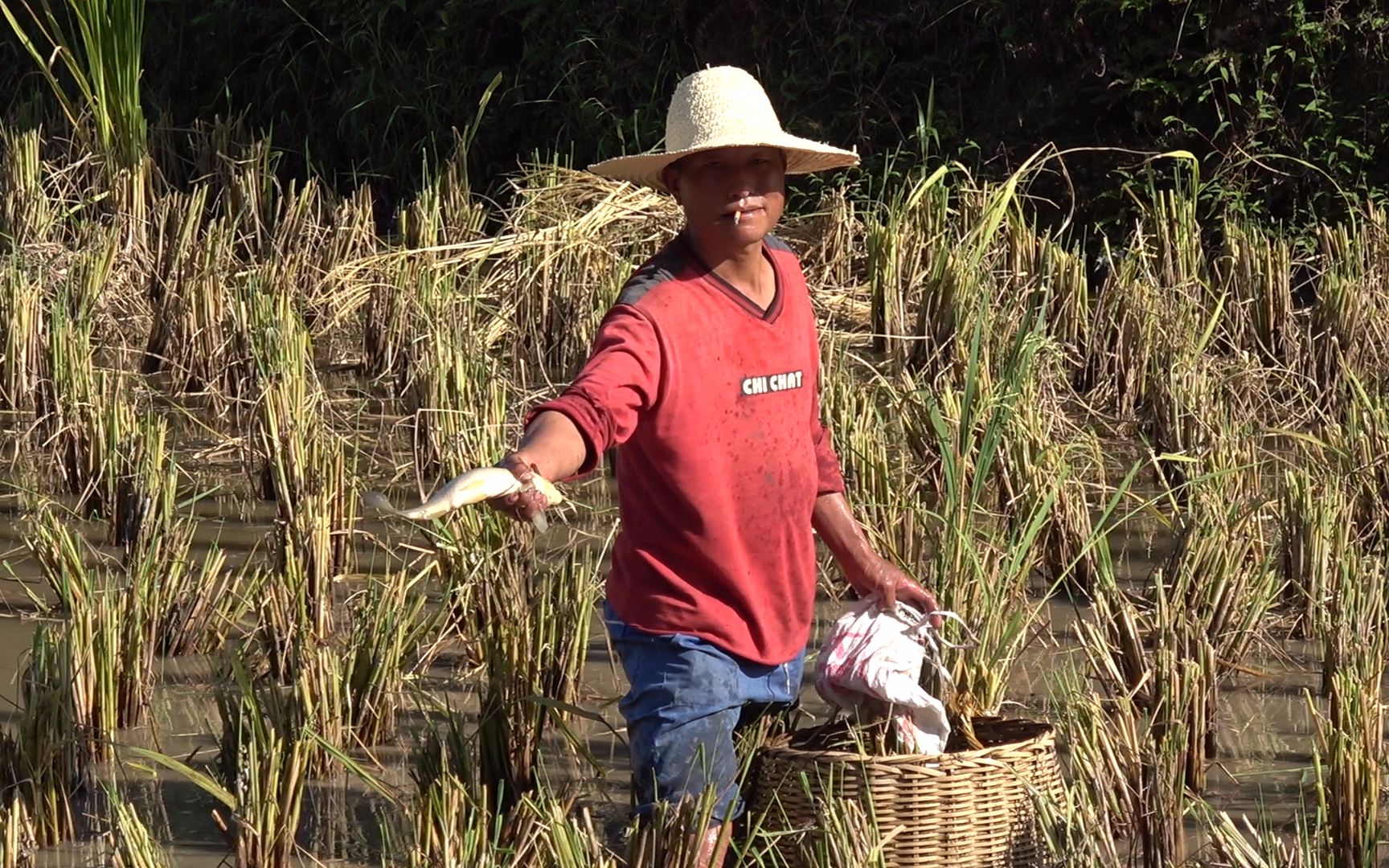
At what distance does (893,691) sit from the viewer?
2.91 metres

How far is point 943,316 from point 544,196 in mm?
1618

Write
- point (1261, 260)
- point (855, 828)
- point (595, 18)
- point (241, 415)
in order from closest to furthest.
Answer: point (855, 828) < point (241, 415) < point (1261, 260) < point (595, 18)

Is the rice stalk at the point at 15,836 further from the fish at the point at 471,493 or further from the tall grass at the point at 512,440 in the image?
the fish at the point at 471,493

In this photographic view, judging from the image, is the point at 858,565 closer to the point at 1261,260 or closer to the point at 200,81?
the point at 1261,260

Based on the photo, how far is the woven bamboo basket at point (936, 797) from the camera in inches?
111

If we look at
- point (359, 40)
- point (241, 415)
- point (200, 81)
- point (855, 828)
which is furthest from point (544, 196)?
point (855, 828)

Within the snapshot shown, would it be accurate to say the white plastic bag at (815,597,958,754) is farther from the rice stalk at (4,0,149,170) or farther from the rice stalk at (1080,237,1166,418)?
the rice stalk at (4,0,149,170)

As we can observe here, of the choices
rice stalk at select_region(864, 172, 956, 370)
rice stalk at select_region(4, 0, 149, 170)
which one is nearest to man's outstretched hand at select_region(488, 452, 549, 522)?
rice stalk at select_region(864, 172, 956, 370)

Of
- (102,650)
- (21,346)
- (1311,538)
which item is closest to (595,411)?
(102,650)

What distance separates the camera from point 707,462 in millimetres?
2842

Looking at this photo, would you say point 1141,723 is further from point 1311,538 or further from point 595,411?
point 595,411

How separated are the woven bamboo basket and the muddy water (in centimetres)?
34

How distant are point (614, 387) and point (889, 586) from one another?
602mm

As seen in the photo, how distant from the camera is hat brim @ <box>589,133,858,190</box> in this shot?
283 cm
